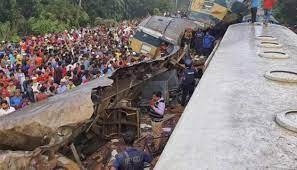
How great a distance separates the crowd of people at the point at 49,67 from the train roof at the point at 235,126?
12.4 feet

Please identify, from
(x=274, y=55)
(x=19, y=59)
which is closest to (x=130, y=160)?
(x=274, y=55)

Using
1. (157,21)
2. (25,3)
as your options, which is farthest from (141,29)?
(25,3)

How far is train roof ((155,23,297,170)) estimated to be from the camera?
3166 millimetres

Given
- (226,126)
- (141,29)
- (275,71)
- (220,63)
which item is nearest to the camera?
(226,126)

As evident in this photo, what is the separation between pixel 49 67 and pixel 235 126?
1181cm

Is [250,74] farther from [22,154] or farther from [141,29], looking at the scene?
[141,29]

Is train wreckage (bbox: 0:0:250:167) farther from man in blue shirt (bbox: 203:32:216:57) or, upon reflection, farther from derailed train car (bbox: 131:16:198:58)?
man in blue shirt (bbox: 203:32:216:57)

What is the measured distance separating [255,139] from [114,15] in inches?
1599

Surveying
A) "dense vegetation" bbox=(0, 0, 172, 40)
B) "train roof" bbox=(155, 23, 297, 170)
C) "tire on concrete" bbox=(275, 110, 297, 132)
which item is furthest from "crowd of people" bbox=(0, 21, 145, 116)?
"dense vegetation" bbox=(0, 0, 172, 40)

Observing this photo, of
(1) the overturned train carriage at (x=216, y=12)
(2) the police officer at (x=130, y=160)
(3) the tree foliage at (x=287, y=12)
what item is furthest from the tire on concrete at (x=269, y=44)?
(3) the tree foliage at (x=287, y=12)

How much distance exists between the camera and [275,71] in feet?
20.6

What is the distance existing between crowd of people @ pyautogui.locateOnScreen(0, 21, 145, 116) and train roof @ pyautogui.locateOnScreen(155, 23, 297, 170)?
378 cm

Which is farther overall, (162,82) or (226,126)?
(162,82)

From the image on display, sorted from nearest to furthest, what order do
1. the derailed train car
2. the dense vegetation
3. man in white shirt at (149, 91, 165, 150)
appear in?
man in white shirt at (149, 91, 165, 150) < the derailed train car < the dense vegetation
